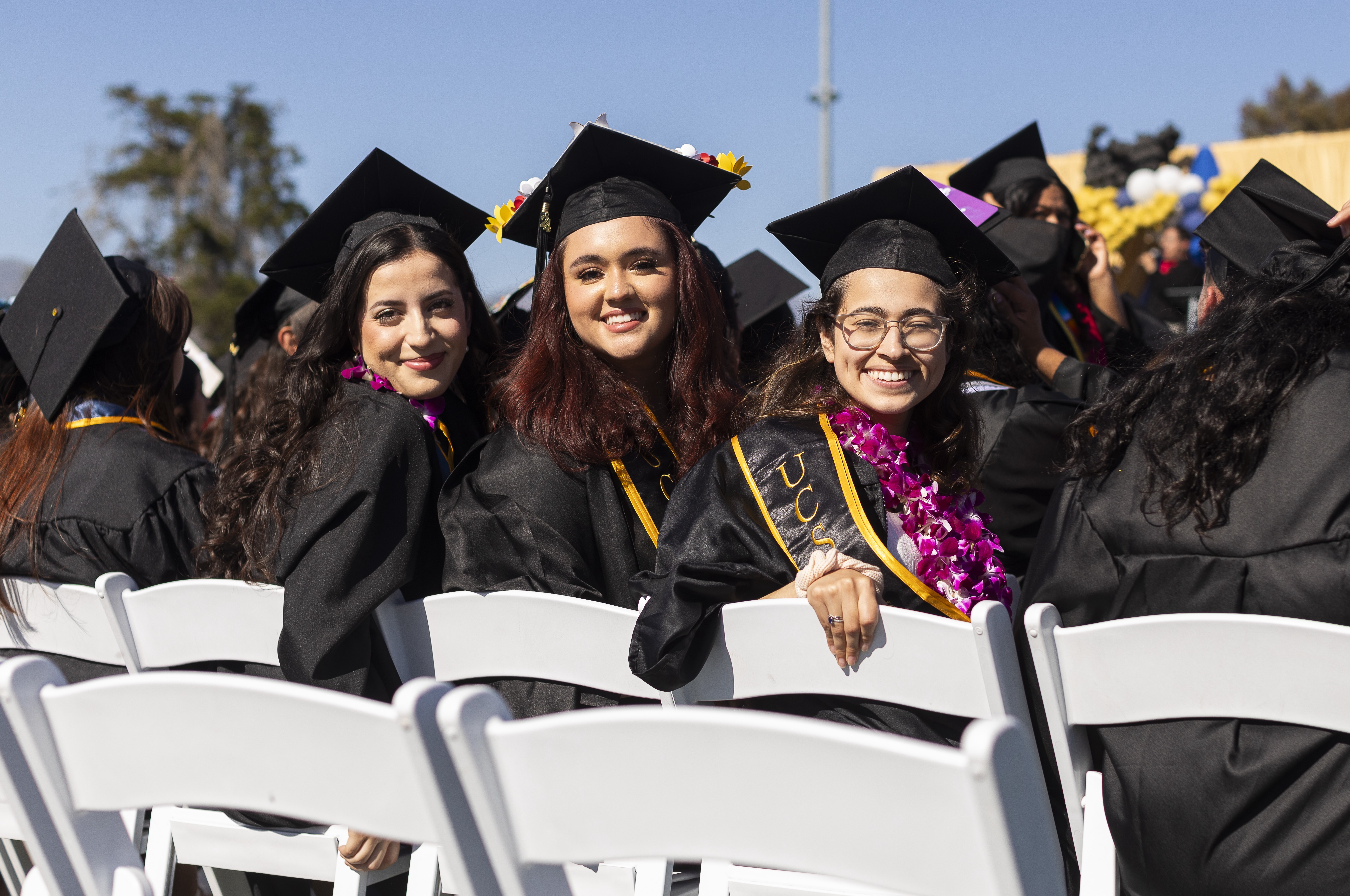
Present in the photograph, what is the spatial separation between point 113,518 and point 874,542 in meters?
1.92

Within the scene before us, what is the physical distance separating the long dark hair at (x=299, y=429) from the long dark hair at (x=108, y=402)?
1.19ft

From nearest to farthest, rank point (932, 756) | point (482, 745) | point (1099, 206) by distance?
1. point (932, 756)
2. point (482, 745)
3. point (1099, 206)

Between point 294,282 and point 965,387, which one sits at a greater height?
point 294,282

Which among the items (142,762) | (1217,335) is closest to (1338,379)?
(1217,335)

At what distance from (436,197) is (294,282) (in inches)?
17.5

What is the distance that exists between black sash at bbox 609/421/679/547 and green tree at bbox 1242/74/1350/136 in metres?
39.2

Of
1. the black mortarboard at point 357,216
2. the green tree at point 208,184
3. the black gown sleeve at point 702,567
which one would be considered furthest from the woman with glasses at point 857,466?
the green tree at point 208,184

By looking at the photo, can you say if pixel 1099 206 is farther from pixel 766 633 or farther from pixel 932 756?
pixel 932 756

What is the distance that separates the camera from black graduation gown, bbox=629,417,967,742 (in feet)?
6.46

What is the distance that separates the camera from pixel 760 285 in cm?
471

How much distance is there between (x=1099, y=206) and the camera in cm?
1048

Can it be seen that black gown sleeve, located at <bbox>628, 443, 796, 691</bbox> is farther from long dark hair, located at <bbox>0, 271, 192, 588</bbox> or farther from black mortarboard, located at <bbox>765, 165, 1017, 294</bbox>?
long dark hair, located at <bbox>0, 271, 192, 588</bbox>

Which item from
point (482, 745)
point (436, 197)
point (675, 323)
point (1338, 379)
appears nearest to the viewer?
point (482, 745)

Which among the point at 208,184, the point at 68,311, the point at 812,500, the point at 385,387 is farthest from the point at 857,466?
the point at 208,184
